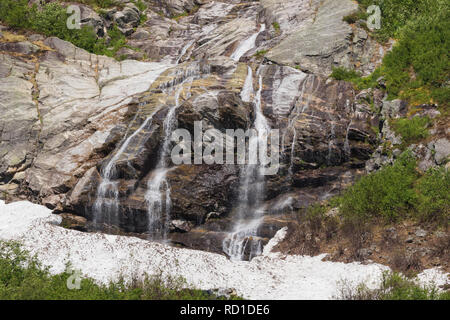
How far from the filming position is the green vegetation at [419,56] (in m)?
21.0

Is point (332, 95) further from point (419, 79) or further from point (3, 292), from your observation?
point (3, 292)

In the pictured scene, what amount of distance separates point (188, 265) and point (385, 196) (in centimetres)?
862

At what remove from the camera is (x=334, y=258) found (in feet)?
50.5

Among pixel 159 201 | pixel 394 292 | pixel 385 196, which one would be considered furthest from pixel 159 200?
pixel 394 292

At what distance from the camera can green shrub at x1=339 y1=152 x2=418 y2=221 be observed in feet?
53.0

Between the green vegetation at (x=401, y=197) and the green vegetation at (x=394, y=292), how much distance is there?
412cm

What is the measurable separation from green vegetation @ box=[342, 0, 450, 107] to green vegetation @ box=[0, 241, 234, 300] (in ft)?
53.2

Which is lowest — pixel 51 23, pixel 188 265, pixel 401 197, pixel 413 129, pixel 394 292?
pixel 188 265

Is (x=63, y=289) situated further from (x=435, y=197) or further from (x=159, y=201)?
(x=435, y=197)

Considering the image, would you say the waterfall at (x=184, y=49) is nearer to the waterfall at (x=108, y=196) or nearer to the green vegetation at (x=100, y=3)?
the green vegetation at (x=100, y=3)

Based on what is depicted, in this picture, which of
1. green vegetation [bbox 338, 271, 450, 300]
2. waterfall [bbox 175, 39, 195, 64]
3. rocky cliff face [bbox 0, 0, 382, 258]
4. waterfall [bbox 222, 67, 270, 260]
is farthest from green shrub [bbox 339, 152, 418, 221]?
waterfall [bbox 175, 39, 195, 64]

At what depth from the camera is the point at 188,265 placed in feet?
51.6
